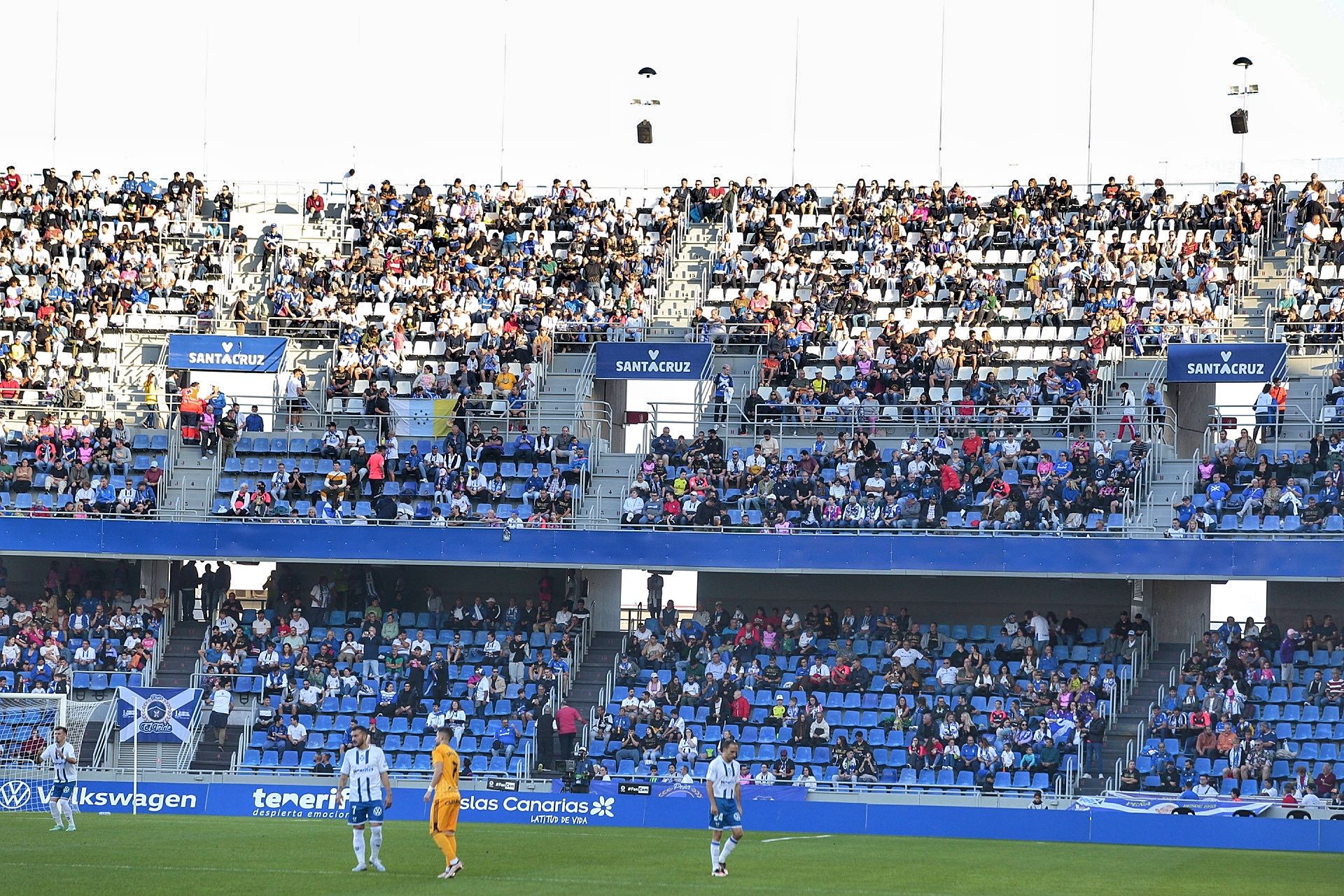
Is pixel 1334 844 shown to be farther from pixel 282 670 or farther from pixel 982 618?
pixel 282 670

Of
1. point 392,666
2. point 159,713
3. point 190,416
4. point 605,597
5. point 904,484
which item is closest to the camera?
point 159,713

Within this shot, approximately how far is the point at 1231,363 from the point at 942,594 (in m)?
8.41

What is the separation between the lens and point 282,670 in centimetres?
3994

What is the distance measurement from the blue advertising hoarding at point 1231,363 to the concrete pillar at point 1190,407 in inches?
58.2

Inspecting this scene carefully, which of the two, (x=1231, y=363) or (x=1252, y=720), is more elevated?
(x=1231, y=363)

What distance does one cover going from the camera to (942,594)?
42156mm

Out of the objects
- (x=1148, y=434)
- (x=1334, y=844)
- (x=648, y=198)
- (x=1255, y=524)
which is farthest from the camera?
(x=648, y=198)

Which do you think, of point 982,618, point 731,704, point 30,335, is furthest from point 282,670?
point 982,618

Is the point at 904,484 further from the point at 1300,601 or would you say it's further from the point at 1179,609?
the point at 1300,601

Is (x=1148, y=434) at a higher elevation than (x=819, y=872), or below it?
higher

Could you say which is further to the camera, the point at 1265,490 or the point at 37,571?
the point at 37,571

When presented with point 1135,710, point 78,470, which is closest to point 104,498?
point 78,470

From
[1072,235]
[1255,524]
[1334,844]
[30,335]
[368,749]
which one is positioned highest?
[1072,235]

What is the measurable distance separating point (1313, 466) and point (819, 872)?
1950 centimetres
